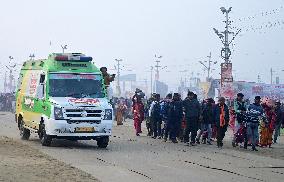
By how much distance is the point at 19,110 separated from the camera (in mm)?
21109

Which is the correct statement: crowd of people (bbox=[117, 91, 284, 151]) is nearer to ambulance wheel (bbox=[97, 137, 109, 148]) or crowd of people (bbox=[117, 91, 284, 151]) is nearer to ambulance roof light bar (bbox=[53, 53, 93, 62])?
ambulance wheel (bbox=[97, 137, 109, 148])

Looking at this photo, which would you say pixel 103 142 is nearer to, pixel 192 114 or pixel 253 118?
pixel 192 114

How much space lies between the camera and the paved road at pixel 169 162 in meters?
11.7

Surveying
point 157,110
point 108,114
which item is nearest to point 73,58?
point 108,114

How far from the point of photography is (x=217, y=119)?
65.0ft

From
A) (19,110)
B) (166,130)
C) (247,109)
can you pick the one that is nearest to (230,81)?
(166,130)

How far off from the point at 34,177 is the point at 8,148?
5970mm

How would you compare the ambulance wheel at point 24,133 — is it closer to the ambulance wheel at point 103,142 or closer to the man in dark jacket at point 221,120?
the ambulance wheel at point 103,142

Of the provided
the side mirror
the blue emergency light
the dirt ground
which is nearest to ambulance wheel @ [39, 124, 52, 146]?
the side mirror

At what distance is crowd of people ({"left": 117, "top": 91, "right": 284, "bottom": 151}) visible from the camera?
1898 cm

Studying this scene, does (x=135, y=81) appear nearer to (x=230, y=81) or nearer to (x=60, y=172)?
(x=230, y=81)

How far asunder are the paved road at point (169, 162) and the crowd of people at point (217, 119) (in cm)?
82

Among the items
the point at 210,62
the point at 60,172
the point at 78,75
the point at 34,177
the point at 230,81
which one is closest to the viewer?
the point at 34,177

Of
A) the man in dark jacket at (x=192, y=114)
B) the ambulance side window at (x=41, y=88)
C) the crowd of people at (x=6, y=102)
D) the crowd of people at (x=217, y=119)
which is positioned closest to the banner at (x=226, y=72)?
the crowd of people at (x=217, y=119)
